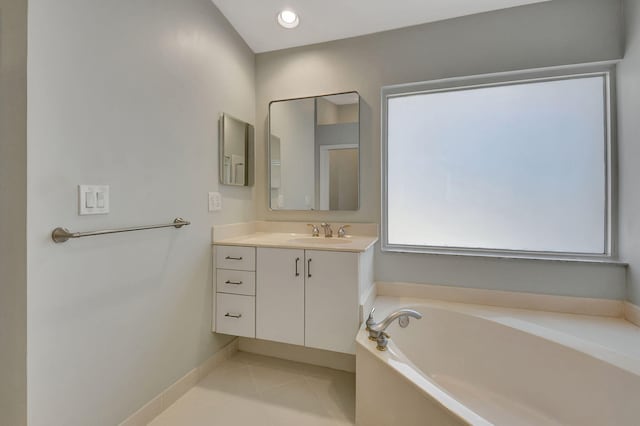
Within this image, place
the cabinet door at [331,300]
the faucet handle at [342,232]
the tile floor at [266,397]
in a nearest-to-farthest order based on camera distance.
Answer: the tile floor at [266,397], the cabinet door at [331,300], the faucet handle at [342,232]

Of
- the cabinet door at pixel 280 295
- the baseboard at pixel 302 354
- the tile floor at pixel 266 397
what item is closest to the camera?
the tile floor at pixel 266 397

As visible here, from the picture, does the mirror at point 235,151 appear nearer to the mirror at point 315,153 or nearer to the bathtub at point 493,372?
the mirror at point 315,153

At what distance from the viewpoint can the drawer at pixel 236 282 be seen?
182 centimetres

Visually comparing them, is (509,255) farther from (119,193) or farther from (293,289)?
(119,193)

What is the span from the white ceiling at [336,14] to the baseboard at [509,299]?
1798 millimetres

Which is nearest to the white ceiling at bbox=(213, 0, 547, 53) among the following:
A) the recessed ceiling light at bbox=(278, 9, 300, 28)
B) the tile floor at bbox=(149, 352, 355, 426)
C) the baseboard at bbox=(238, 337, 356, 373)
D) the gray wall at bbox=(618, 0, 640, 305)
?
the recessed ceiling light at bbox=(278, 9, 300, 28)

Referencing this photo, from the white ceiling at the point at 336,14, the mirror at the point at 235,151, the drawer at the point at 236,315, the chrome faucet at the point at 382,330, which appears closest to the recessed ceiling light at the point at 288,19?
the white ceiling at the point at 336,14

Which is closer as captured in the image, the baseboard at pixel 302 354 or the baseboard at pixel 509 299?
the baseboard at pixel 509 299

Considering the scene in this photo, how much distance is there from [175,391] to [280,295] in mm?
765

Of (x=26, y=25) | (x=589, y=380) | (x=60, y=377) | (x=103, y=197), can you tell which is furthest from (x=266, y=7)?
(x=589, y=380)

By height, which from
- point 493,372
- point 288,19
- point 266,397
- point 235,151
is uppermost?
point 288,19

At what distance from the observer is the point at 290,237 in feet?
7.13

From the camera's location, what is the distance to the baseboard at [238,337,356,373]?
1.99m

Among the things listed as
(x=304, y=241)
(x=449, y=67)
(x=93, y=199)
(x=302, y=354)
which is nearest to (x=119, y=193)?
(x=93, y=199)
